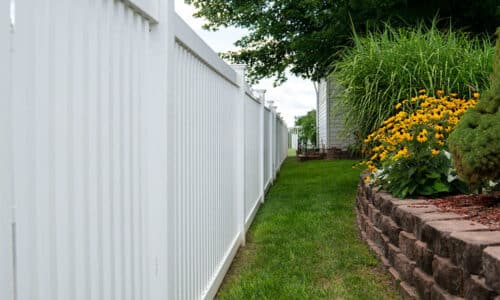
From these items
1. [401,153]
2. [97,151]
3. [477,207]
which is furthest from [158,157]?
[401,153]

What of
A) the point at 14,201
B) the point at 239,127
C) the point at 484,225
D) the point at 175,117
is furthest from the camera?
the point at 239,127

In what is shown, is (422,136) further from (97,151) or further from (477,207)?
(97,151)

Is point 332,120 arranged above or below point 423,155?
above

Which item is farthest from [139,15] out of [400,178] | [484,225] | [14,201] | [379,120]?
[379,120]

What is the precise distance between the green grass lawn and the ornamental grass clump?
0.66 m

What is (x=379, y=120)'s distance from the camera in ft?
17.5

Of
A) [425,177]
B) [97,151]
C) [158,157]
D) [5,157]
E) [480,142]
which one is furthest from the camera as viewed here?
[425,177]

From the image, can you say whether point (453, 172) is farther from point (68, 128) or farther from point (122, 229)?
point (68, 128)

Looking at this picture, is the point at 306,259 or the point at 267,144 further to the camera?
the point at 267,144

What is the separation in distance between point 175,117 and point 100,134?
0.83 metres

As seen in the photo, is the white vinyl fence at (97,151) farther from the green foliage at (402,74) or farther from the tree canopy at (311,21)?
the tree canopy at (311,21)

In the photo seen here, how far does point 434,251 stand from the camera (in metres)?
Result: 2.77

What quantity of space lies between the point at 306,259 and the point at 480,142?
1.66m

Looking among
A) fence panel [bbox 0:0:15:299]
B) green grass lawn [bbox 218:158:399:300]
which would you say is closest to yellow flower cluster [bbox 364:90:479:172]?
green grass lawn [bbox 218:158:399:300]
